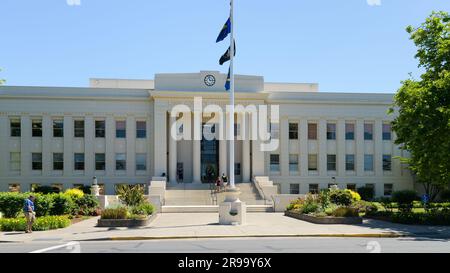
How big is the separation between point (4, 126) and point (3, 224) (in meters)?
29.9

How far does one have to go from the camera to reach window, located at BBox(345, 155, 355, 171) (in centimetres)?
5431

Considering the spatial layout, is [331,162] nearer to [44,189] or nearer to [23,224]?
[44,189]

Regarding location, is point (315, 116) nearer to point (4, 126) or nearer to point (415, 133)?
point (415, 133)

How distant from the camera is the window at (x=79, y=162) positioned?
170 ft

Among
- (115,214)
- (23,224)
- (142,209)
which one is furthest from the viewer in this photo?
(142,209)

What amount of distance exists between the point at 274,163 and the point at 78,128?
63.9 feet

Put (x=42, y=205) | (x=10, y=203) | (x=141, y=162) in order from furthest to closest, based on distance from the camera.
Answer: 1. (x=141, y=162)
2. (x=42, y=205)
3. (x=10, y=203)

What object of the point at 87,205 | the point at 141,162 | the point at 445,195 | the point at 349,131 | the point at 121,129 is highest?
the point at 121,129

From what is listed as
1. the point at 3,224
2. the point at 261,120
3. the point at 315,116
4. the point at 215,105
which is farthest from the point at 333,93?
the point at 3,224

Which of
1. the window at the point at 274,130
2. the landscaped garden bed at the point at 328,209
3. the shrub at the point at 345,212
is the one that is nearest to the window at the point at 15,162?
the window at the point at 274,130

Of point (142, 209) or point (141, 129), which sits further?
point (141, 129)

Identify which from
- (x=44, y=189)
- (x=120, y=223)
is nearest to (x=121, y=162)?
(x=44, y=189)

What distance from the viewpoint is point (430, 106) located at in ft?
94.0

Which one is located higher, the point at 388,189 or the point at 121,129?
the point at 121,129
